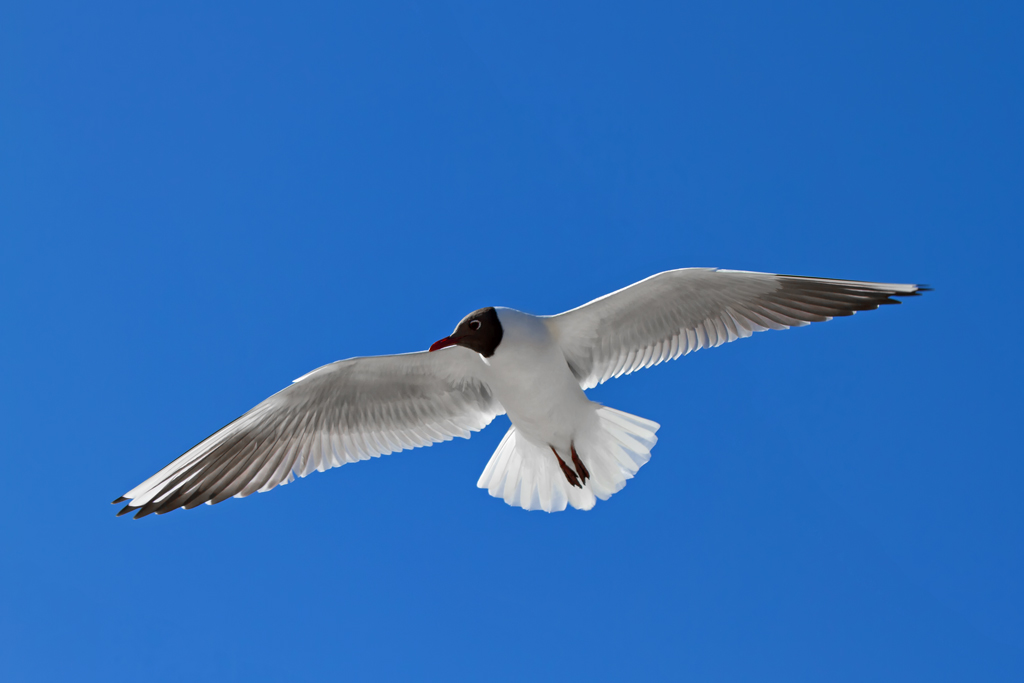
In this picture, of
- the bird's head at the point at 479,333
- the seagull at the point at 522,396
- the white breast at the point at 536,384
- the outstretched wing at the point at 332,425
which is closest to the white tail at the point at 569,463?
the seagull at the point at 522,396

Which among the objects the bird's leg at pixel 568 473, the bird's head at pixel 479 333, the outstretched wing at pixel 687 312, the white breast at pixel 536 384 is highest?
the outstretched wing at pixel 687 312

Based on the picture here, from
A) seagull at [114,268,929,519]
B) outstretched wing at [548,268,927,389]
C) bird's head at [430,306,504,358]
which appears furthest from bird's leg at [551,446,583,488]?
bird's head at [430,306,504,358]

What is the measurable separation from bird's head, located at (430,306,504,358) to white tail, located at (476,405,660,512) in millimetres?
898

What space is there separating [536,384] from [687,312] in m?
1.13

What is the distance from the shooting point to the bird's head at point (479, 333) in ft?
14.1

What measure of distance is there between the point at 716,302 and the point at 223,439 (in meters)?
3.34

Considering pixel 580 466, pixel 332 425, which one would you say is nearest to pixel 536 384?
pixel 580 466

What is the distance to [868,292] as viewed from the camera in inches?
171

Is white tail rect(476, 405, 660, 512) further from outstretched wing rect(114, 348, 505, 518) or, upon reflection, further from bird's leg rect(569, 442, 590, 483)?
outstretched wing rect(114, 348, 505, 518)

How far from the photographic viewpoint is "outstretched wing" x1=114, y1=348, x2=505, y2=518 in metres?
4.48

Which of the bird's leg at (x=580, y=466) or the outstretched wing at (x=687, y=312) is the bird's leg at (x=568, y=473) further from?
the outstretched wing at (x=687, y=312)

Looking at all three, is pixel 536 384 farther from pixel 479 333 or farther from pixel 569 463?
pixel 569 463

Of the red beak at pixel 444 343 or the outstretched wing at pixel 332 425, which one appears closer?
the red beak at pixel 444 343

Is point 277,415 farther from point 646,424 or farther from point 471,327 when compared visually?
point 646,424
